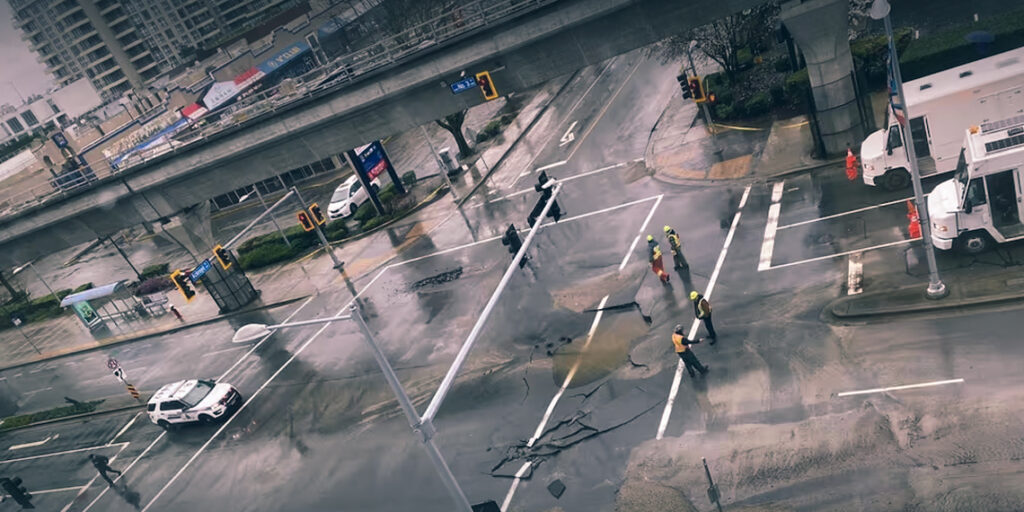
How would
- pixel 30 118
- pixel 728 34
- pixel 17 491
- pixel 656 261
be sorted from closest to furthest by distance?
1. pixel 656 261
2. pixel 17 491
3. pixel 728 34
4. pixel 30 118

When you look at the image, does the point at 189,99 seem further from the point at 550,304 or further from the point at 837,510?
the point at 837,510

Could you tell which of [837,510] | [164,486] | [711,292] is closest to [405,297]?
[164,486]

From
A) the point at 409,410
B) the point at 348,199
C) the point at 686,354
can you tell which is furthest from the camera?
the point at 348,199

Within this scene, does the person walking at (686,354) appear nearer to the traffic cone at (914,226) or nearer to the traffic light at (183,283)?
the traffic cone at (914,226)

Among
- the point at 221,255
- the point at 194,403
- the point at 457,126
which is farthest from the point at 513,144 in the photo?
the point at 194,403

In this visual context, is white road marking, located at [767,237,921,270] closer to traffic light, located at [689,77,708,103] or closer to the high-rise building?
traffic light, located at [689,77,708,103]

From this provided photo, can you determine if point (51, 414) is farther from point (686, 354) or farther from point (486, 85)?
point (686, 354)
